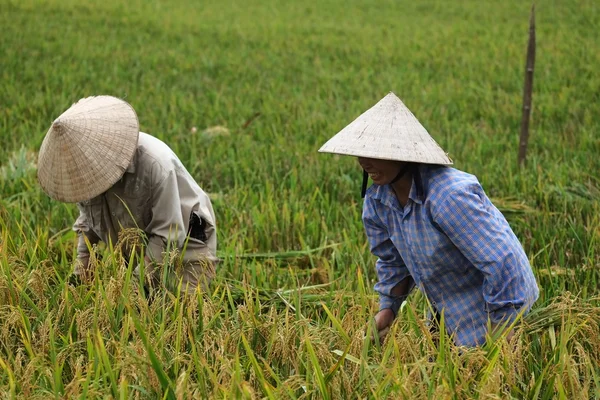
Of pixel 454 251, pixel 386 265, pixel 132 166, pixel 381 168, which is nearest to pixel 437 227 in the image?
pixel 454 251

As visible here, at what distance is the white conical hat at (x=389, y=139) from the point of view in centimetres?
191

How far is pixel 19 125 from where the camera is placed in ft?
18.6

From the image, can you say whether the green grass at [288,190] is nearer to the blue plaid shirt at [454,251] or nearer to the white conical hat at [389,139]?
the blue plaid shirt at [454,251]

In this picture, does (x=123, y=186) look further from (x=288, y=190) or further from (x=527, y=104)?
(x=527, y=104)

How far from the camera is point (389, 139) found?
1953 mm

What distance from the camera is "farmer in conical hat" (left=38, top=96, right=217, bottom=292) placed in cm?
224

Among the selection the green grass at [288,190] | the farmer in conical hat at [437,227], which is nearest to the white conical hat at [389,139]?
the farmer in conical hat at [437,227]

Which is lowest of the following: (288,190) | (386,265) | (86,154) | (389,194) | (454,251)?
(288,190)

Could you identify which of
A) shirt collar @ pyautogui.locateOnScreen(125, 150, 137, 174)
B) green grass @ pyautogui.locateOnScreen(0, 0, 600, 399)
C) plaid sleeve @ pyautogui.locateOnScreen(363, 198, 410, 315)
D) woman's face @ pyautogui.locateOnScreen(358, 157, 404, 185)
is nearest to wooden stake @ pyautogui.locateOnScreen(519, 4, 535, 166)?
green grass @ pyautogui.locateOnScreen(0, 0, 600, 399)

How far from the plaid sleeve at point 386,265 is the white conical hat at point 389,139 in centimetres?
34

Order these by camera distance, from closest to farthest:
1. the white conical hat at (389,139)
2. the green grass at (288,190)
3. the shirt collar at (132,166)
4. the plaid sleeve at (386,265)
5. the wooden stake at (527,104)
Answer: the green grass at (288,190)
the white conical hat at (389,139)
the plaid sleeve at (386,265)
the shirt collar at (132,166)
the wooden stake at (527,104)

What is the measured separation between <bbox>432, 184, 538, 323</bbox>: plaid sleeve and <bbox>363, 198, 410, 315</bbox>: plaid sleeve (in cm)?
35

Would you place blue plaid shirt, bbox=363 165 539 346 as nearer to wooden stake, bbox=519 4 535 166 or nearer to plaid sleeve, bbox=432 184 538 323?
plaid sleeve, bbox=432 184 538 323

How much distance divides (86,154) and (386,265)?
1006 millimetres
